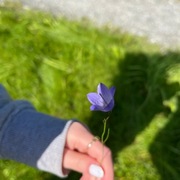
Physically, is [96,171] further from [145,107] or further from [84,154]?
[145,107]

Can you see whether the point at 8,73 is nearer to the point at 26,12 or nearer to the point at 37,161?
the point at 26,12

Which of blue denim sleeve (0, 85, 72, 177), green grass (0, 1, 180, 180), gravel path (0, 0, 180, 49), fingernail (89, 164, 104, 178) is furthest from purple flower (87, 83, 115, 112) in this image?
gravel path (0, 0, 180, 49)

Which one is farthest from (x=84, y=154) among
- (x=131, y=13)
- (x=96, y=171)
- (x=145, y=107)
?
(x=131, y=13)

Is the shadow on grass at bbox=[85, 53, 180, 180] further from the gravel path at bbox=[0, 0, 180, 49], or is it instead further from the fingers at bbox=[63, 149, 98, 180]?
the fingers at bbox=[63, 149, 98, 180]

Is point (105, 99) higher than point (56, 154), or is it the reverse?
point (105, 99)

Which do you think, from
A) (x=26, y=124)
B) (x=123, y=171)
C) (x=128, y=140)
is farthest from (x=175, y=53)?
(x=26, y=124)

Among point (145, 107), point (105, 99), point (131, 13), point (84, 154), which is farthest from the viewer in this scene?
point (131, 13)

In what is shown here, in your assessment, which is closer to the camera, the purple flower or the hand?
the purple flower
